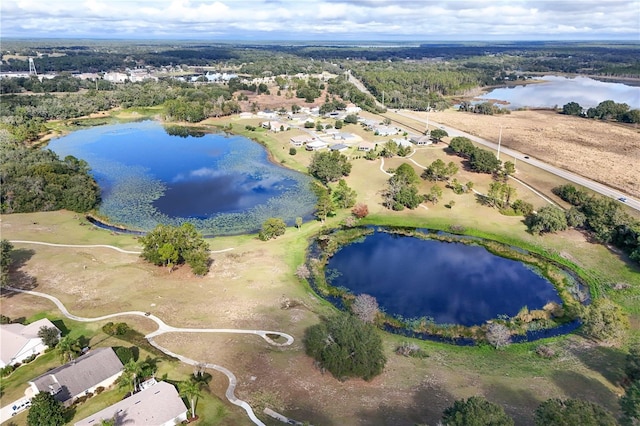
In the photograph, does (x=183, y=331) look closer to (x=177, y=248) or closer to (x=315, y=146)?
(x=177, y=248)

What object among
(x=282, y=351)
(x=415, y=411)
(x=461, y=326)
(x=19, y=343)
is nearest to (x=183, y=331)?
(x=282, y=351)

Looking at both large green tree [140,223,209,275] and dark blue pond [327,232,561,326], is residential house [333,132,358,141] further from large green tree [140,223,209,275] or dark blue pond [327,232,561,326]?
large green tree [140,223,209,275]

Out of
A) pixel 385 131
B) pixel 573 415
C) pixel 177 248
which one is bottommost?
pixel 177 248

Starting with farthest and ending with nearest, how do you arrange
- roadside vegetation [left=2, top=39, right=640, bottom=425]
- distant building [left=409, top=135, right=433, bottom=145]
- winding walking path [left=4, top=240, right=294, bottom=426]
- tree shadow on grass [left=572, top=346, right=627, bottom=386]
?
distant building [left=409, top=135, right=433, bottom=145], tree shadow on grass [left=572, top=346, right=627, bottom=386], winding walking path [left=4, top=240, right=294, bottom=426], roadside vegetation [left=2, top=39, right=640, bottom=425]

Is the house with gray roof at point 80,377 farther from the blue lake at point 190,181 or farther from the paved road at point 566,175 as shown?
the paved road at point 566,175

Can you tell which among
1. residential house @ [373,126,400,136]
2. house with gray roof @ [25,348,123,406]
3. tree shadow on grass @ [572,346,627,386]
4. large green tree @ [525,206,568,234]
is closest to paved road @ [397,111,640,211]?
residential house @ [373,126,400,136]
